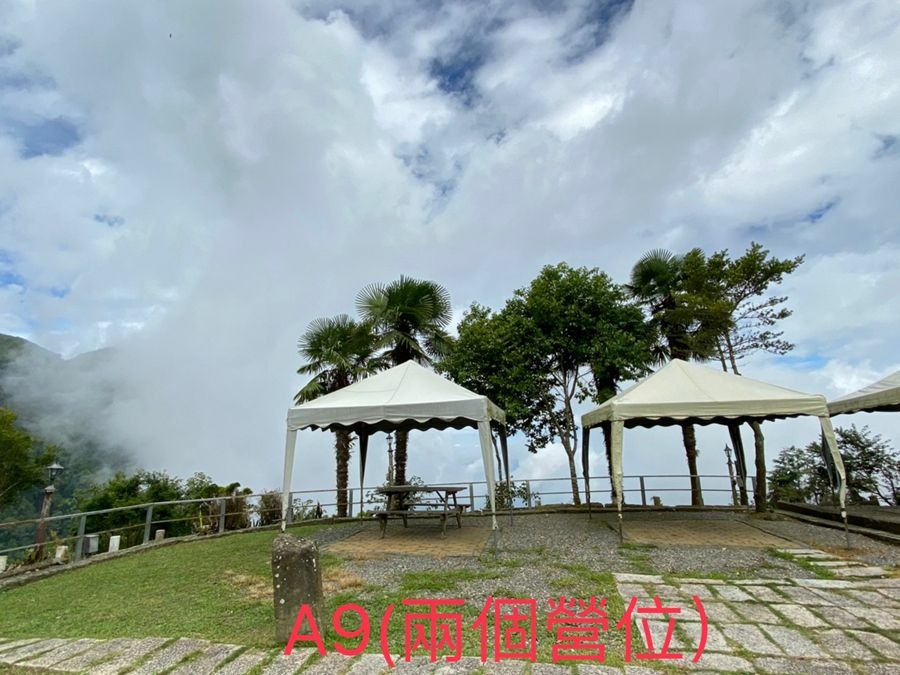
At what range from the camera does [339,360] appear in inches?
509

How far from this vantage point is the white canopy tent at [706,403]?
710 centimetres

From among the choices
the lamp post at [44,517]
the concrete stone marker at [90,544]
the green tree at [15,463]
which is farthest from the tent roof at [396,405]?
the green tree at [15,463]

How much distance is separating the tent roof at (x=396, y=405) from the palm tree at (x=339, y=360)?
435cm

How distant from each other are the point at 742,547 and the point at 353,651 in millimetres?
5766

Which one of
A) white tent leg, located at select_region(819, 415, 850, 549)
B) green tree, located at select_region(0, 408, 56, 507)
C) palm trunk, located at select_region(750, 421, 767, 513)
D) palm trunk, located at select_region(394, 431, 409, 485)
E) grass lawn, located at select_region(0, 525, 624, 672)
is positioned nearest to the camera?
grass lawn, located at select_region(0, 525, 624, 672)

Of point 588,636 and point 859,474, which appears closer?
point 588,636

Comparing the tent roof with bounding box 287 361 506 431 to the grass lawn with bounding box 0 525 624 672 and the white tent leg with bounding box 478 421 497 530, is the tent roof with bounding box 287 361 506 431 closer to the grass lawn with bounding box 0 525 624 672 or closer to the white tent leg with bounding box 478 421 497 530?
the white tent leg with bounding box 478 421 497 530

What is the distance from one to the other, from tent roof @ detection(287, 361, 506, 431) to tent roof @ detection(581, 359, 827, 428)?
2.35m

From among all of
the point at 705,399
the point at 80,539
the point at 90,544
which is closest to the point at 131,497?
the point at 90,544

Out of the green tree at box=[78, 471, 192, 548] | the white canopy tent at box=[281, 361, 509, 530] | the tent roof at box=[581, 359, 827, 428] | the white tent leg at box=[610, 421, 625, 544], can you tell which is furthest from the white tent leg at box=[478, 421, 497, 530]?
the green tree at box=[78, 471, 192, 548]

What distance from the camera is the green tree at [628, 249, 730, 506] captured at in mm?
12758

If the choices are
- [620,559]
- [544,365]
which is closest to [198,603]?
[620,559]

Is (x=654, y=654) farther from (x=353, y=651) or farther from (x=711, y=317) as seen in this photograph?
(x=711, y=317)

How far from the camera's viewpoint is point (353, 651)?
10.7 ft
